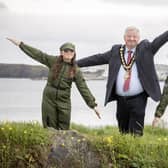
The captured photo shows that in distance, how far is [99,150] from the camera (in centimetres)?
877

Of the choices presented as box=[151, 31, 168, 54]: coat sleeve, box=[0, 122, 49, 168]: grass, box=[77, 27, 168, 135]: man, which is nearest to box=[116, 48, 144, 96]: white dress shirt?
box=[77, 27, 168, 135]: man

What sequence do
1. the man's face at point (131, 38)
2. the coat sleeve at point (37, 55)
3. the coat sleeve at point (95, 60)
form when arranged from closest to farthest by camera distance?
the man's face at point (131, 38) < the coat sleeve at point (37, 55) < the coat sleeve at point (95, 60)

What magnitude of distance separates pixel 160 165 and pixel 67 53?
2153 mm

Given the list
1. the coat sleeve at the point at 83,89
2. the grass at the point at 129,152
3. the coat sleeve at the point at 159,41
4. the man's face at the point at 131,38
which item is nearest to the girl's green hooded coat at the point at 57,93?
the coat sleeve at the point at 83,89

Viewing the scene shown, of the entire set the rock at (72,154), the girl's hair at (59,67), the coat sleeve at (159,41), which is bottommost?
the rock at (72,154)

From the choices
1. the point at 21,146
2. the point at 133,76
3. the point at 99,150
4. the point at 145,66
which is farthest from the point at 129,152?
the point at 145,66

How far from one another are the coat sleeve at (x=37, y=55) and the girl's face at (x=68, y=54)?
0.20 m

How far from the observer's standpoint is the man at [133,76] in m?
9.90

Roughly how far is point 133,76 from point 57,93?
39.5 inches

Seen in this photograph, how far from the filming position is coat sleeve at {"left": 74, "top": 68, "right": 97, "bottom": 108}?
32.8 feet

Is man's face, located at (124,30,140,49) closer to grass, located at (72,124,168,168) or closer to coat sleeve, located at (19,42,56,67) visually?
coat sleeve, located at (19,42,56,67)

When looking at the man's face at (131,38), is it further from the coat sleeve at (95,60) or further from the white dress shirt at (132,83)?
the coat sleeve at (95,60)

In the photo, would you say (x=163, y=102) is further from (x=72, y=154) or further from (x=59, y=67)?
(x=72, y=154)

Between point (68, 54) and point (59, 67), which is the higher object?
point (68, 54)
